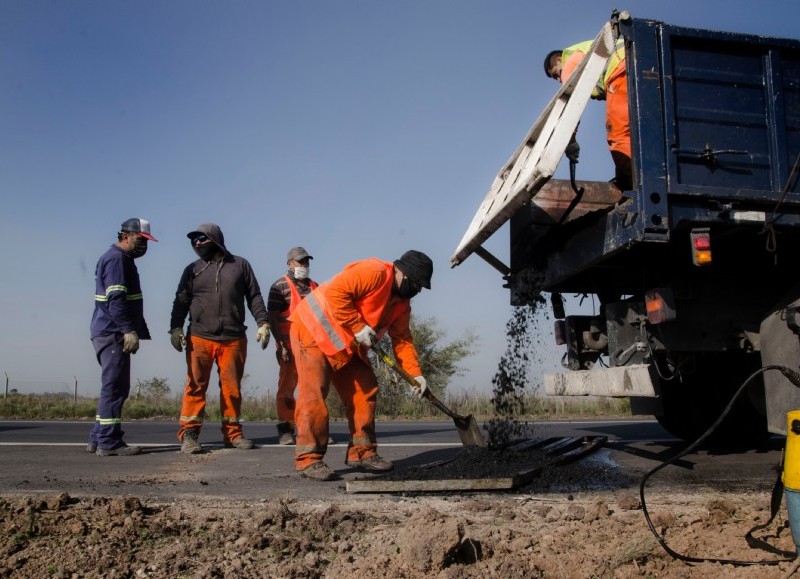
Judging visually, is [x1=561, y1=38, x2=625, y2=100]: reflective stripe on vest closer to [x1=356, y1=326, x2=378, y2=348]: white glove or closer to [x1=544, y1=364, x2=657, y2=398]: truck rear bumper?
[x1=544, y1=364, x2=657, y2=398]: truck rear bumper

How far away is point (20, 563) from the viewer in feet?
9.04

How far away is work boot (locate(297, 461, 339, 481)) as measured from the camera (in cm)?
466

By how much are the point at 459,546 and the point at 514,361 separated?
2959 millimetres

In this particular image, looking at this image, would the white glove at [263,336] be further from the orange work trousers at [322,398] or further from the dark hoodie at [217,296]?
the orange work trousers at [322,398]

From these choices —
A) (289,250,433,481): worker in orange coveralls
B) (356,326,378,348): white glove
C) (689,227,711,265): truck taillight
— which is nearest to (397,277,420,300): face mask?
(289,250,433,481): worker in orange coveralls

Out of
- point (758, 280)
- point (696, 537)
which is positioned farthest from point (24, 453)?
point (758, 280)

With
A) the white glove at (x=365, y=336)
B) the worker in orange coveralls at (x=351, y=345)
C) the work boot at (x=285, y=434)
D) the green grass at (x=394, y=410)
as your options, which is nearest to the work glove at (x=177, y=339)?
the work boot at (x=285, y=434)

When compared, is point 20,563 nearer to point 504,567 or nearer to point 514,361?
point 504,567

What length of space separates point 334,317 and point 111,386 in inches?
96.9

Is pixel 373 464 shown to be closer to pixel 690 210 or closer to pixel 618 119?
pixel 690 210

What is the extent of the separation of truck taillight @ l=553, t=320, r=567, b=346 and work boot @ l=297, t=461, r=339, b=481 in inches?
83.2

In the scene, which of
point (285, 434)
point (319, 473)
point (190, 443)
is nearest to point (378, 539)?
point (319, 473)

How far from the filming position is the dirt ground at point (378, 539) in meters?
2.69

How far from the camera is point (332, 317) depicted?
4758 mm
